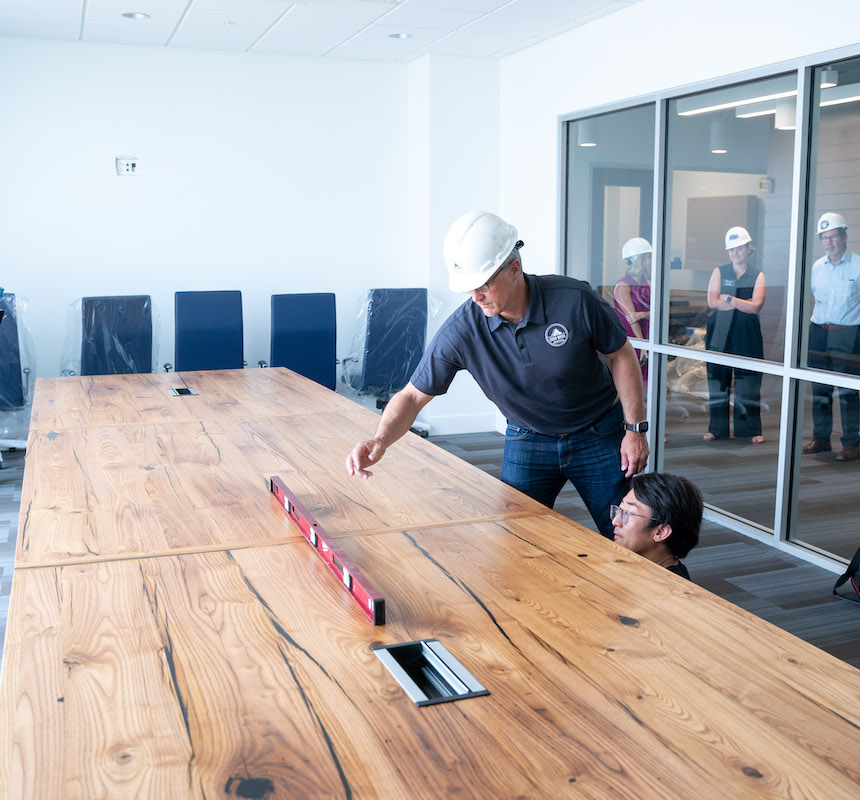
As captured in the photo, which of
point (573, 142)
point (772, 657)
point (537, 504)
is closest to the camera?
point (772, 657)

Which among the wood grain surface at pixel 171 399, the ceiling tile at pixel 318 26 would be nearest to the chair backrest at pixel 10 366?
the wood grain surface at pixel 171 399

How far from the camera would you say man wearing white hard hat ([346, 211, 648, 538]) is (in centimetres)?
249

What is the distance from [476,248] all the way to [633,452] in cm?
81

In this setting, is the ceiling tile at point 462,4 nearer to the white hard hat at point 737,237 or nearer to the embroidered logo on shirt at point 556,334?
the white hard hat at point 737,237

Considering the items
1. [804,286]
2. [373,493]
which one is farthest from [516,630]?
[804,286]

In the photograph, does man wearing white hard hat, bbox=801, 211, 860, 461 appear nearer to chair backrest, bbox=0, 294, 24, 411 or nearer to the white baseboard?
the white baseboard

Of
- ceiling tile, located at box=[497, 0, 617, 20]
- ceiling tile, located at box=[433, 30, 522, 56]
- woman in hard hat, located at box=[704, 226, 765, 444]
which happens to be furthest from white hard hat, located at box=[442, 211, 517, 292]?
ceiling tile, located at box=[433, 30, 522, 56]

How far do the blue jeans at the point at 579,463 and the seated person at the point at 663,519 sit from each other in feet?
1.58

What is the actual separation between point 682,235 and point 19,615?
410 cm

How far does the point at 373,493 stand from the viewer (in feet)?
7.75

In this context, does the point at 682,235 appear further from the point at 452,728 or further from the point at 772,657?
the point at 452,728

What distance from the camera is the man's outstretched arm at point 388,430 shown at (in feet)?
7.72

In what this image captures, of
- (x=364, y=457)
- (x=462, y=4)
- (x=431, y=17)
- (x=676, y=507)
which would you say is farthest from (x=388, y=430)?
(x=431, y=17)

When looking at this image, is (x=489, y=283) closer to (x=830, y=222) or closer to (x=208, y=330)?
(x=830, y=222)
